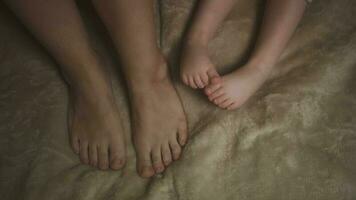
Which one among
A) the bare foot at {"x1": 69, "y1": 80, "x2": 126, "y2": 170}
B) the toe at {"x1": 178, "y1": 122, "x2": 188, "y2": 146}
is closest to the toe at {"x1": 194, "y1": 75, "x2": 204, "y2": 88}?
the toe at {"x1": 178, "y1": 122, "x2": 188, "y2": 146}

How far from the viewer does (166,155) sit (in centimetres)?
97

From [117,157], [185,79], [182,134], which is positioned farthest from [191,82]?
[117,157]

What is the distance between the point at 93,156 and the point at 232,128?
1.08ft

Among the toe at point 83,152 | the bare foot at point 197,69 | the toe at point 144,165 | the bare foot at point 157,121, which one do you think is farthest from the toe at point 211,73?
the toe at point 83,152

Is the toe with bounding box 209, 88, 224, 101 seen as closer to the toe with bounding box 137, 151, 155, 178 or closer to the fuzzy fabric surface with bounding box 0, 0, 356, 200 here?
the fuzzy fabric surface with bounding box 0, 0, 356, 200

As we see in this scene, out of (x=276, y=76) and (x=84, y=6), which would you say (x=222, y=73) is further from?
(x=84, y=6)

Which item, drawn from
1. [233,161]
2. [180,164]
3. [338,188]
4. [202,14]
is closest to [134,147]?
[180,164]

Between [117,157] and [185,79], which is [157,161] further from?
[185,79]

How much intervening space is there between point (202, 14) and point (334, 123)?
392mm

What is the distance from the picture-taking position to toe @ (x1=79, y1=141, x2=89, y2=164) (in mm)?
986

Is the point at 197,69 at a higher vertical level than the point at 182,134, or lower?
higher

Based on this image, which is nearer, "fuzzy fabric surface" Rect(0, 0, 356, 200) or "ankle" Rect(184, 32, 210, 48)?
"fuzzy fabric surface" Rect(0, 0, 356, 200)

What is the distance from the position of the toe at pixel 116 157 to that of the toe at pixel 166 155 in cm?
9

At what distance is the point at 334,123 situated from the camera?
93 cm
